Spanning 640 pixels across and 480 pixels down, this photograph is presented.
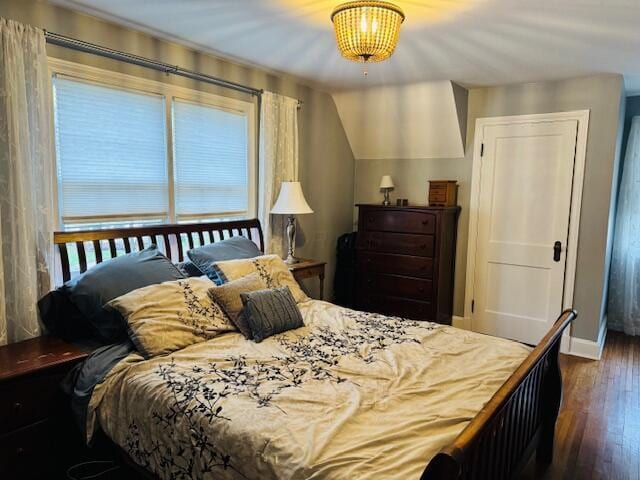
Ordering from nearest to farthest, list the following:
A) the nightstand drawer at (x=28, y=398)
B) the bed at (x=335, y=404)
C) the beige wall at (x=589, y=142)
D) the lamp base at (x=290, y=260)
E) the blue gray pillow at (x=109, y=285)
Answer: the bed at (x=335, y=404) < the nightstand drawer at (x=28, y=398) < the blue gray pillow at (x=109, y=285) < the beige wall at (x=589, y=142) < the lamp base at (x=290, y=260)

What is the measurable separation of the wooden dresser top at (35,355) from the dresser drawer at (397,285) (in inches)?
112

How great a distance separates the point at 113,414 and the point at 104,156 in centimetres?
162

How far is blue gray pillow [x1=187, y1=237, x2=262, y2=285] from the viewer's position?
291cm

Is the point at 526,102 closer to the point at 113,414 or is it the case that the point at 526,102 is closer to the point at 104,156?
the point at 104,156

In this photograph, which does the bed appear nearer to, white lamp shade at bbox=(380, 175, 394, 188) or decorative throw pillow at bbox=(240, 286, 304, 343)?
decorative throw pillow at bbox=(240, 286, 304, 343)

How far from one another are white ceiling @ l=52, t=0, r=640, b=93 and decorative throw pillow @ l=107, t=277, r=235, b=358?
1.61 m

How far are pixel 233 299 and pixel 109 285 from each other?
683 millimetres

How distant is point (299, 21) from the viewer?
2.62 metres

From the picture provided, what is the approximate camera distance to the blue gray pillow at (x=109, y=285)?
234 cm

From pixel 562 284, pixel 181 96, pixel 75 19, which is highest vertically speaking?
pixel 75 19

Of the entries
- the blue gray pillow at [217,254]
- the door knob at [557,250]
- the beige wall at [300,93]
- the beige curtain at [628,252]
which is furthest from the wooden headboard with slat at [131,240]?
the beige curtain at [628,252]

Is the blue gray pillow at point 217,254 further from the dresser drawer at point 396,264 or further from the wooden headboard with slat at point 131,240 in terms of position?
the dresser drawer at point 396,264

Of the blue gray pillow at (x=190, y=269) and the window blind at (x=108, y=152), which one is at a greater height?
the window blind at (x=108, y=152)

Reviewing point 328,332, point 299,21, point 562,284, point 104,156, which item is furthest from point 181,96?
point 562,284
